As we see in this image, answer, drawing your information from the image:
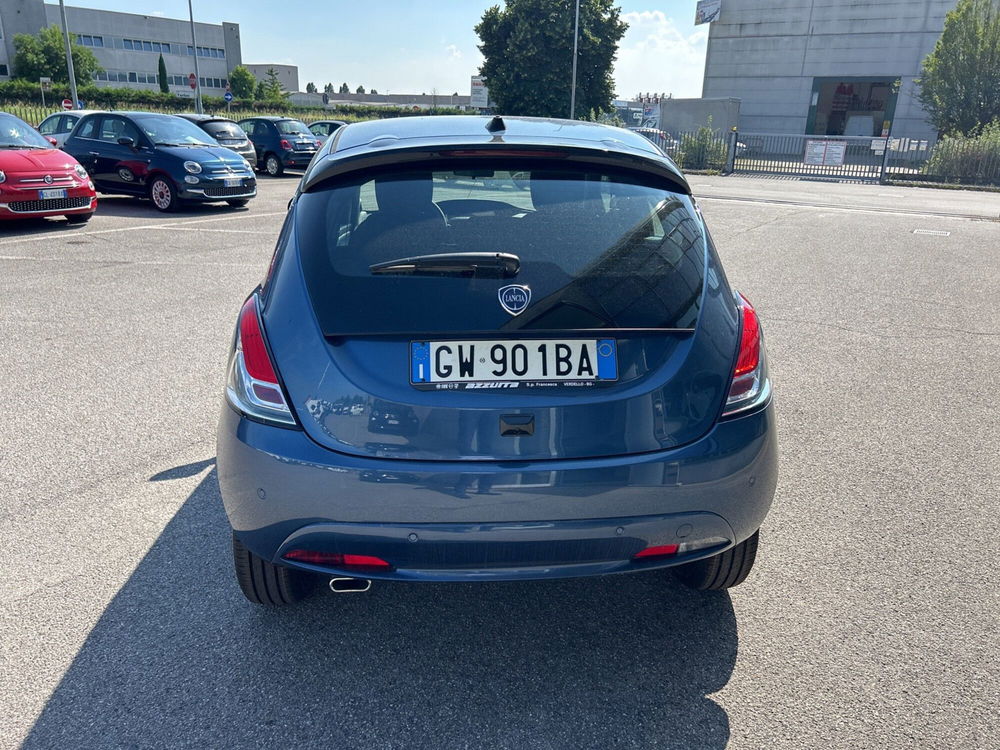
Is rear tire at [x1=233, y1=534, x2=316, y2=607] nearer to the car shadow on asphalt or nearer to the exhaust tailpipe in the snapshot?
the car shadow on asphalt

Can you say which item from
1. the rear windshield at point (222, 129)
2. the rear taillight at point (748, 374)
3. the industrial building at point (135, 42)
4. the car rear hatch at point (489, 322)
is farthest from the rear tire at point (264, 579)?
the industrial building at point (135, 42)

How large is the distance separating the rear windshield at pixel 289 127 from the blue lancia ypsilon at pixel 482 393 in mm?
20903

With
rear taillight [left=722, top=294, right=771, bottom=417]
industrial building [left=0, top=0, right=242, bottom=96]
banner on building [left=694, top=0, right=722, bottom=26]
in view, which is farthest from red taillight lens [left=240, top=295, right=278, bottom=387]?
industrial building [left=0, top=0, right=242, bottom=96]

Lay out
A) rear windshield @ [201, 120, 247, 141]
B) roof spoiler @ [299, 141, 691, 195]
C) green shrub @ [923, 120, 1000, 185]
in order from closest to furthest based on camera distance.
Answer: roof spoiler @ [299, 141, 691, 195]
rear windshield @ [201, 120, 247, 141]
green shrub @ [923, 120, 1000, 185]

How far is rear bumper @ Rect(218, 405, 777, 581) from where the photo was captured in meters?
2.21

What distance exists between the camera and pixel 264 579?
2652 mm

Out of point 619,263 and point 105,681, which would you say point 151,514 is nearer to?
point 105,681

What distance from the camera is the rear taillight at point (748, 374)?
244cm

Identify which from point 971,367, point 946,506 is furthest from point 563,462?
point 971,367

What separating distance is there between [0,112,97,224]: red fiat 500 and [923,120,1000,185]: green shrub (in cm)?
2821

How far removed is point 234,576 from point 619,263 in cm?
186

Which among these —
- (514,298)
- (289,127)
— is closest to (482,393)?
(514,298)

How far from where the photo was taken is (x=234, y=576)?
302 centimetres

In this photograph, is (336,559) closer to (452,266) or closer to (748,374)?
(452,266)
